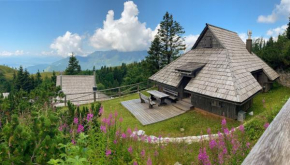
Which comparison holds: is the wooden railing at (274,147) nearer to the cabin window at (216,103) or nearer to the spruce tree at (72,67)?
the cabin window at (216,103)

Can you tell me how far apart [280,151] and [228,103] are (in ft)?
32.1

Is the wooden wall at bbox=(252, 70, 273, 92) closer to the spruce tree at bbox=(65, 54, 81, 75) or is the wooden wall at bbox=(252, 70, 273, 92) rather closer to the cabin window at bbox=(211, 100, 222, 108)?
the cabin window at bbox=(211, 100, 222, 108)

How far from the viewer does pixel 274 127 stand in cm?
94

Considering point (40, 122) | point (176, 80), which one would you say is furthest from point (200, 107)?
point (40, 122)

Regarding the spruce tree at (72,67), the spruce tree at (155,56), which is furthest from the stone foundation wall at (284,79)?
the spruce tree at (72,67)

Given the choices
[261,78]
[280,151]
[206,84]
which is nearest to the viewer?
[280,151]

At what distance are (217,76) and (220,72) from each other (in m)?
0.39

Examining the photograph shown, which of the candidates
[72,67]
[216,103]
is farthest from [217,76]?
[72,67]

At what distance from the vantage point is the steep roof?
31.5 ft

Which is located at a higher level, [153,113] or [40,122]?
[40,122]

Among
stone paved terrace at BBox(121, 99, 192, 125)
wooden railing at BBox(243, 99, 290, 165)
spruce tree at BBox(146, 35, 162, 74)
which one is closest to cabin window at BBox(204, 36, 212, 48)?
stone paved terrace at BBox(121, 99, 192, 125)

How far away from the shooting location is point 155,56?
2273 centimetres

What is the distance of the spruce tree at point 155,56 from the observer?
2252 cm

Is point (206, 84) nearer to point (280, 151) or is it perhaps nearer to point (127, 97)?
point (127, 97)
